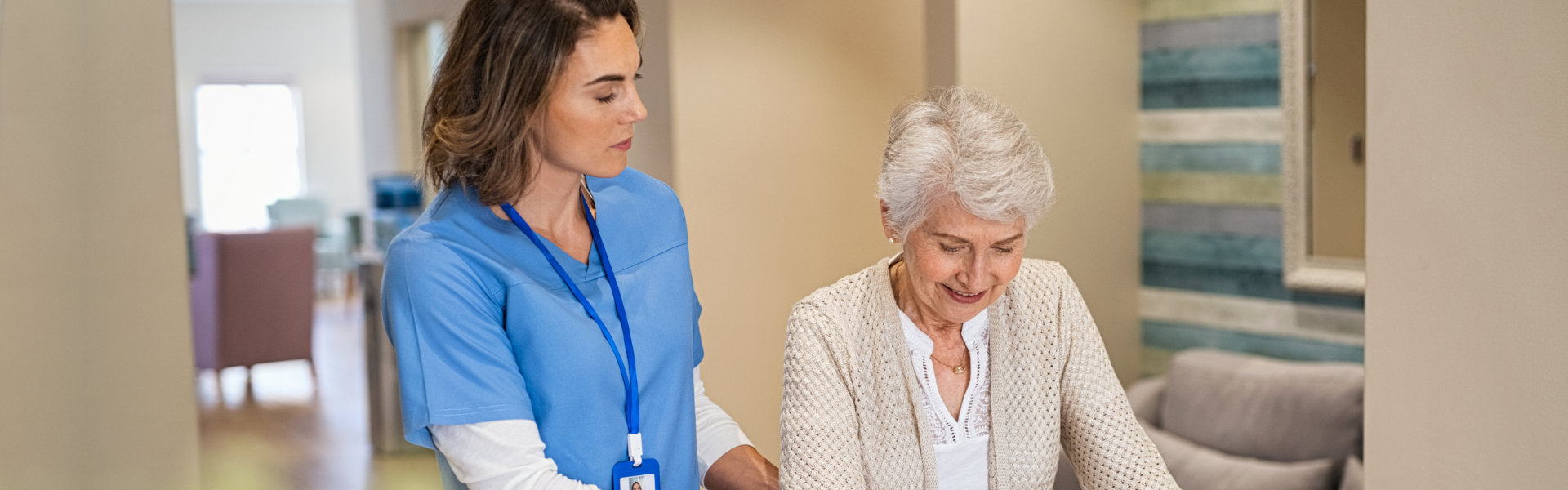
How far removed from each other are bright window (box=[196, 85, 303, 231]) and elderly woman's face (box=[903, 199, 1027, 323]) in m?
13.5

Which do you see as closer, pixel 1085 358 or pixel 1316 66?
pixel 1085 358

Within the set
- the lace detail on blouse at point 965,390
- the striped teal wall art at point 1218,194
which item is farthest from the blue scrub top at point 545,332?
the striped teal wall art at point 1218,194

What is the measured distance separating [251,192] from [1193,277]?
11.8 m

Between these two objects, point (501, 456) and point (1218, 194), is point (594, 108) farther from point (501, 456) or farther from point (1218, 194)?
point (1218, 194)

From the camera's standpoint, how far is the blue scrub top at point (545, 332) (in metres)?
1.40

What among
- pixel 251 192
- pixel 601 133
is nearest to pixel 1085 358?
pixel 601 133

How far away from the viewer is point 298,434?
6.51 meters

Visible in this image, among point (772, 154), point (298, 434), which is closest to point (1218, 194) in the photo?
point (772, 154)

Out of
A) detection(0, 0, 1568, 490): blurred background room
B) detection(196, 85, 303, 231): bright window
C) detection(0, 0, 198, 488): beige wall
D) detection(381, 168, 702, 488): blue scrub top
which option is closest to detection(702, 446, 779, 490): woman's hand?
detection(381, 168, 702, 488): blue scrub top

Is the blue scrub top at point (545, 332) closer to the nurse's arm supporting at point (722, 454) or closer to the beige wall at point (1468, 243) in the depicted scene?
the nurse's arm supporting at point (722, 454)

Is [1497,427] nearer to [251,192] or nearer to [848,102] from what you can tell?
[848,102]

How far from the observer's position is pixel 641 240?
1647 mm

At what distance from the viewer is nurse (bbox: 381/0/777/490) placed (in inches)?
55.2

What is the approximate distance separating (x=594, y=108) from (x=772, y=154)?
2.57m
